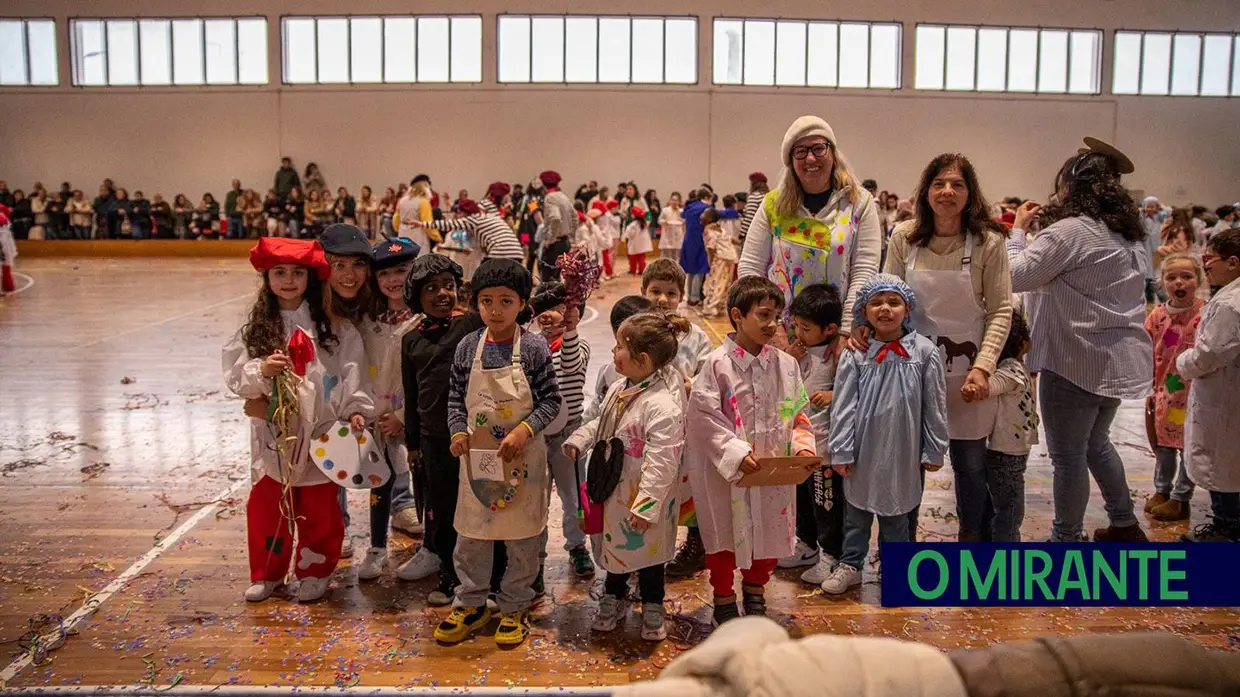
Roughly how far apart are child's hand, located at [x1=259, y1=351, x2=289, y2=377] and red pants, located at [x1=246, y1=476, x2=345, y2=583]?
504 mm

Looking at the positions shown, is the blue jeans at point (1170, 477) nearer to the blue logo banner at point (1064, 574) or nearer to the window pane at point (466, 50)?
the blue logo banner at point (1064, 574)

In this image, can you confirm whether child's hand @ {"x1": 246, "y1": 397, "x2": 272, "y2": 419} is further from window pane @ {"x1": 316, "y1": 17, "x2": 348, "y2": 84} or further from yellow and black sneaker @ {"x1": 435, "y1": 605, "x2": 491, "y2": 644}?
window pane @ {"x1": 316, "y1": 17, "x2": 348, "y2": 84}

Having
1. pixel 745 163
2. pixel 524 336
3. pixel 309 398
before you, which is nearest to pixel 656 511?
pixel 524 336

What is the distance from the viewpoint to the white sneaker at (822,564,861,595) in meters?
4.21

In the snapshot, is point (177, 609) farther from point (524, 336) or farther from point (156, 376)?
point (156, 376)

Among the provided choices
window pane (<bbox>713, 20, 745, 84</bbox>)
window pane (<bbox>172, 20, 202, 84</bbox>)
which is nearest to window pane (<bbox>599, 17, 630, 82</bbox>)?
window pane (<bbox>713, 20, 745, 84</bbox>)

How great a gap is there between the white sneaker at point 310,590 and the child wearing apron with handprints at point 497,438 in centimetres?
66

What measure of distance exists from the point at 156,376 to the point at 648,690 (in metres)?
9.10

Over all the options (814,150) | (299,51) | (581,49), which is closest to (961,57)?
(581,49)

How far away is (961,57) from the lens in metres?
27.8

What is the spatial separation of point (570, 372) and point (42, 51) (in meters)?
29.7

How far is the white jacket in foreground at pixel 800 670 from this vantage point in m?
1.39

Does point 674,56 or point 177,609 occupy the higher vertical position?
point 674,56

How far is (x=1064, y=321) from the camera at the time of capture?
440 cm
